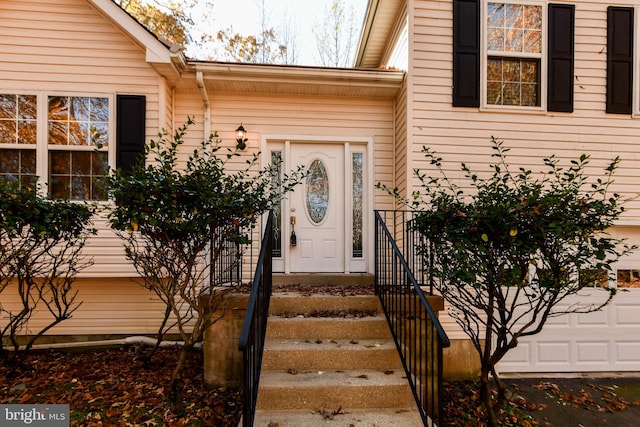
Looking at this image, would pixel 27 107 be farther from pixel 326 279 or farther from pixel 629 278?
pixel 629 278

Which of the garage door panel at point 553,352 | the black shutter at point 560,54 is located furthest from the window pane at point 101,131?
the garage door panel at point 553,352

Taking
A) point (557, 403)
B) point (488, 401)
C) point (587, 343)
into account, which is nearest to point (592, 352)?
point (587, 343)

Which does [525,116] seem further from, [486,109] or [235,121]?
[235,121]

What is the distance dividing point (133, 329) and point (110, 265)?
1.09 m

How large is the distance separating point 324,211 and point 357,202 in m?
0.56

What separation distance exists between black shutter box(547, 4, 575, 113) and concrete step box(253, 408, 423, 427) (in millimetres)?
4652

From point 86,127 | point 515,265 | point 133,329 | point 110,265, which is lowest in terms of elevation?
point 133,329

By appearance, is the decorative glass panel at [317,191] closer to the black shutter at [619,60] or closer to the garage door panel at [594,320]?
the garage door panel at [594,320]

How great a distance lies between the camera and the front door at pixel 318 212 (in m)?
5.16

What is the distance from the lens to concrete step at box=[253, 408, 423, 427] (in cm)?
258

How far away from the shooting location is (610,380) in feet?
14.8

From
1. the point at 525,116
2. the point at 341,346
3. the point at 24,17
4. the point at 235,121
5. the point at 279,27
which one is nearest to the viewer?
the point at 341,346

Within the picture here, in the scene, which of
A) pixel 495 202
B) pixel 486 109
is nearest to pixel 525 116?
pixel 486 109

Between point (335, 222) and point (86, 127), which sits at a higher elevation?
point (86, 127)
